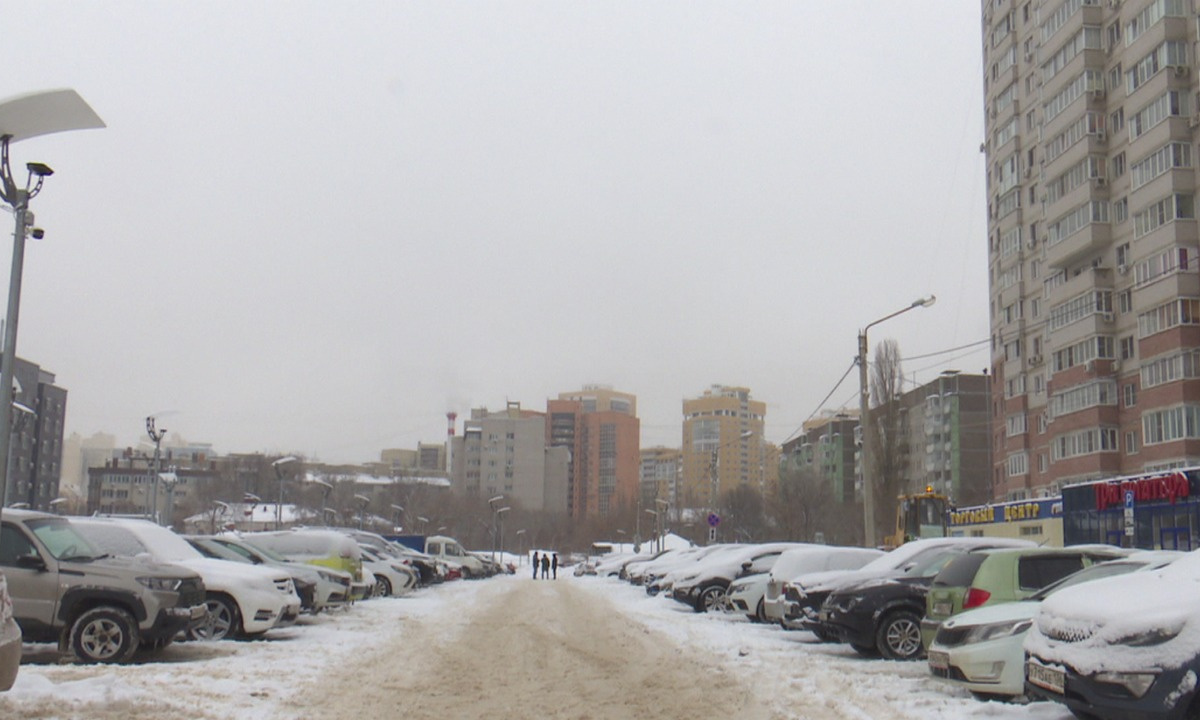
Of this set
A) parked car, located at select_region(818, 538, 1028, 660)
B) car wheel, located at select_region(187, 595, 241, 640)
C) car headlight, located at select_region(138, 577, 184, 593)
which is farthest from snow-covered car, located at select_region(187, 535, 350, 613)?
parked car, located at select_region(818, 538, 1028, 660)

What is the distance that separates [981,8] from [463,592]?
52.4m

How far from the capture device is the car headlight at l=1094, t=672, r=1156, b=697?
7090mm

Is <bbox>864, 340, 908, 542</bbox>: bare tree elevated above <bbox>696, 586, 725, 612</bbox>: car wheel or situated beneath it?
elevated above

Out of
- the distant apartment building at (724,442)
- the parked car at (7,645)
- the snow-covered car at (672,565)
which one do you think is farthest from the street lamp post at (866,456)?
the distant apartment building at (724,442)

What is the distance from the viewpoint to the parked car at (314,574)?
765 inches

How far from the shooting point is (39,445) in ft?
402

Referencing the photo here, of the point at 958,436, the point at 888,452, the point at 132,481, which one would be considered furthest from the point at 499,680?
the point at 132,481

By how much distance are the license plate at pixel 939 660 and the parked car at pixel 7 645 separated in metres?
7.78

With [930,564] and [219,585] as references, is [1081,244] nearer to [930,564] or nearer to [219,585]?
[930,564]

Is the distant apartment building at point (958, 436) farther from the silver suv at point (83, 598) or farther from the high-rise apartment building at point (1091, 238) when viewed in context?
the silver suv at point (83, 598)

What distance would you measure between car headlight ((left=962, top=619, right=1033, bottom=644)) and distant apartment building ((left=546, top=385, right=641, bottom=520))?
448ft

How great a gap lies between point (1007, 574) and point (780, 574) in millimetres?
7440

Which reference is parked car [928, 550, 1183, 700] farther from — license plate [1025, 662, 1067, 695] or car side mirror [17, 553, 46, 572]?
car side mirror [17, 553, 46, 572]

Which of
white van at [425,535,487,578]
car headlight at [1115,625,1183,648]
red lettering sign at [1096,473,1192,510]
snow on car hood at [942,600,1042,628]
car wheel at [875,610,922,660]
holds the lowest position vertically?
white van at [425,535,487,578]
